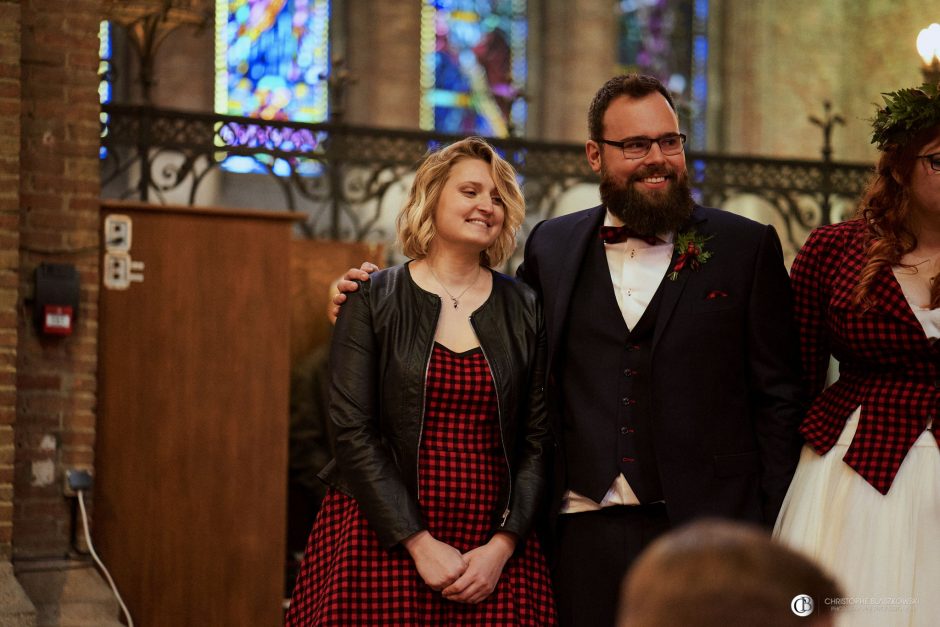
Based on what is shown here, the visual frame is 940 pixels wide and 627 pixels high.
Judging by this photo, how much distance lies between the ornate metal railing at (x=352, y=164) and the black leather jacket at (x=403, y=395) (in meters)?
5.11

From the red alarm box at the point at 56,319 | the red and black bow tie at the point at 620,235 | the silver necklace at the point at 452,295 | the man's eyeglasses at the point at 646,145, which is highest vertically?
the man's eyeglasses at the point at 646,145

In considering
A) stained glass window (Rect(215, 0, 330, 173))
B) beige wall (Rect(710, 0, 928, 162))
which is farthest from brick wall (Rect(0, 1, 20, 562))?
beige wall (Rect(710, 0, 928, 162))

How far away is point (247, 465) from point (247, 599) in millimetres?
575

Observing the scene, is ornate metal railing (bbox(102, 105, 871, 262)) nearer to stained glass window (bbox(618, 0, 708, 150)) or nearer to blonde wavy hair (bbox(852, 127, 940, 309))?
stained glass window (bbox(618, 0, 708, 150))

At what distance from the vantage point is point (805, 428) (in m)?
3.14

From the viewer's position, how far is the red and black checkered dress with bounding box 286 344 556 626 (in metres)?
3.07

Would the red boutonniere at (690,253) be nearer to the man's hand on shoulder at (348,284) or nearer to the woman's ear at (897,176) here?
the woman's ear at (897,176)

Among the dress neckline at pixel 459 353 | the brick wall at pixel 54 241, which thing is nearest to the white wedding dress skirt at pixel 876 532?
the dress neckline at pixel 459 353

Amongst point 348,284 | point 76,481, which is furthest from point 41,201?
point 348,284

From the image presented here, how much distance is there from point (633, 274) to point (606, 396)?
1.09ft

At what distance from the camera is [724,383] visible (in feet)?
10.6

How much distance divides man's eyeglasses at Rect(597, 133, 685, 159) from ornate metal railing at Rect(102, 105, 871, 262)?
5.22 m

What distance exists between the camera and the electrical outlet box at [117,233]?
551 centimetres

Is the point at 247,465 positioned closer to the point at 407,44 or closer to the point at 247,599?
the point at 247,599
